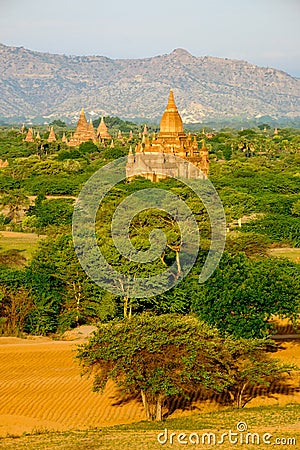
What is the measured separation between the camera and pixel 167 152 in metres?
68.8

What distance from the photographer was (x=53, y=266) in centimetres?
3006

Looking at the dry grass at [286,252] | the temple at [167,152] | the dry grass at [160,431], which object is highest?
the temple at [167,152]

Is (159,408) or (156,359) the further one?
(159,408)

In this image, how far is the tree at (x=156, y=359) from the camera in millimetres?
19031

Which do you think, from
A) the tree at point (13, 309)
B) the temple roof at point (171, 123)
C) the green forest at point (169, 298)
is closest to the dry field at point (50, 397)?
the green forest at point (169, 298)

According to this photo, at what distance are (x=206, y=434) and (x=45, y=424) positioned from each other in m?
4.72

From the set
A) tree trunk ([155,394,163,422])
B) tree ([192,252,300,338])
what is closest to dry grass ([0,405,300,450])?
tree trunk ([155,394,163,422])

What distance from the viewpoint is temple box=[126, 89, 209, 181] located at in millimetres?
66750

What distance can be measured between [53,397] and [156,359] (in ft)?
11.7

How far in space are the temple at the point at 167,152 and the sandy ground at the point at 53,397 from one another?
137 feet

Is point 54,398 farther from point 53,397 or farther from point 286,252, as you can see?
point 286,252

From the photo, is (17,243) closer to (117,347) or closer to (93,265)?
(93,265)

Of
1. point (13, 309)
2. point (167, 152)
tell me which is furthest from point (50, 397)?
point (167, 152)

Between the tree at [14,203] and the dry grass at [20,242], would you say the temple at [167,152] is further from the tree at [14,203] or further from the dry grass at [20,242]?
the dry grass at [20,242]
